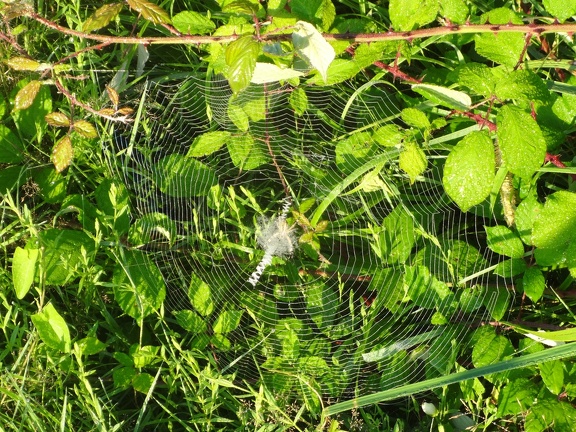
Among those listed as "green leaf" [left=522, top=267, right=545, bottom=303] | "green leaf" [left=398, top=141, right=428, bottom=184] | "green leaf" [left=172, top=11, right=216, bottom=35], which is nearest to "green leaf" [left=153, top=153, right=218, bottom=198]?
"green leaf" [left=172, top=11, right=216, bottom=35]

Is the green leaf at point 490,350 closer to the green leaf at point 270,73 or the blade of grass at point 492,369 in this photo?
the blade of grass at point 492,369

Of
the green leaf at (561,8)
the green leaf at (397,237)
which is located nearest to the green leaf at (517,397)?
the green leaf at (397,237)

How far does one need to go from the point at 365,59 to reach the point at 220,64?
16.3 inches

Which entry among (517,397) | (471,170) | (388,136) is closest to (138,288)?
(388,136)

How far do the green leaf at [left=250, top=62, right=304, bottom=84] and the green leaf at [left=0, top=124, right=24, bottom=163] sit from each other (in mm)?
787

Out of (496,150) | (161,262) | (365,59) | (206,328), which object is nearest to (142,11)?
(365,59)

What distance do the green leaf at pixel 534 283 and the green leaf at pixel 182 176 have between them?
3.06 ft

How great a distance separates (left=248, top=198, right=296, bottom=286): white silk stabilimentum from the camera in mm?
2111

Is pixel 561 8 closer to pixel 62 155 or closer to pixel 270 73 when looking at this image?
pixel 270 73

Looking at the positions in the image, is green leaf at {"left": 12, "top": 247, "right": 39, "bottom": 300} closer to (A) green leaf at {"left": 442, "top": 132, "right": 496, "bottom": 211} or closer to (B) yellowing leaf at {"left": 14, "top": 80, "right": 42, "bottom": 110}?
(B) yellowing leaf at {"left": 14, "top": 80, "right": 42, "bottom": 110}

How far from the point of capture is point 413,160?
1.90 metres

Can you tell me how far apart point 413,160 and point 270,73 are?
0.44 meters

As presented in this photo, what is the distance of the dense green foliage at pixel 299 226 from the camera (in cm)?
178

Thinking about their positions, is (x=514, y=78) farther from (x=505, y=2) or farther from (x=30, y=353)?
(x=30, y=353)
